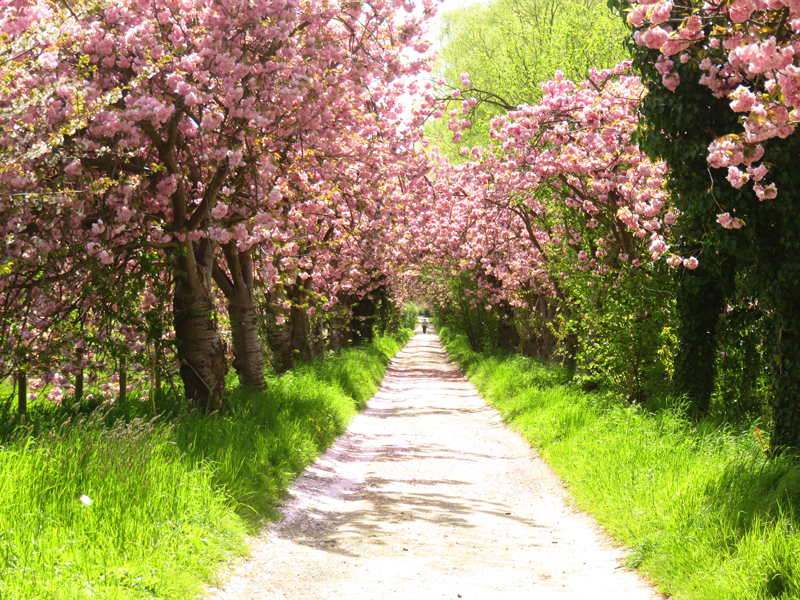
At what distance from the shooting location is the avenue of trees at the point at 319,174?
286 inches

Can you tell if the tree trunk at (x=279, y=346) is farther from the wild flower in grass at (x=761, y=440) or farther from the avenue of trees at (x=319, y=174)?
the wild flower in grass at (x=761, y=440)

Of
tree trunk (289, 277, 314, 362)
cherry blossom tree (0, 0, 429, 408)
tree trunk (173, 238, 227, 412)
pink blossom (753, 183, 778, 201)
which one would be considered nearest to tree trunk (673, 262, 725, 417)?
pink blossom (753, 183, 778, 201)

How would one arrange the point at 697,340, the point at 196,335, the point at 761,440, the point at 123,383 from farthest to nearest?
the point at 123,383 → the point at 196,335 → the point at 697,340 → the point at 761,440

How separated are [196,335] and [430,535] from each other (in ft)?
16.9

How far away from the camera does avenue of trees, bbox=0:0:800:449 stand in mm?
7266

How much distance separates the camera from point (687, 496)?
6488 mm

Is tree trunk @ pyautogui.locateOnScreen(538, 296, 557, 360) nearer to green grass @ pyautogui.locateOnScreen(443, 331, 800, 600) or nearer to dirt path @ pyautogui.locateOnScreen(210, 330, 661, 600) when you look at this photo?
dirt path @ pyautogui.locateOnScreen(210, 330, 661, 600)

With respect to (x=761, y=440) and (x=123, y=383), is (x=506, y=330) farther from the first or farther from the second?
(x=761, y=440)

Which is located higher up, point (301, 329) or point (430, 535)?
point (301, 329)

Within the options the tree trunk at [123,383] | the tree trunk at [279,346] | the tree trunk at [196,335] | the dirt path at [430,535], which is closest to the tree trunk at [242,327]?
the dirt path at [430,535]

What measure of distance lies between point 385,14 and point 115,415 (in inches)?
231

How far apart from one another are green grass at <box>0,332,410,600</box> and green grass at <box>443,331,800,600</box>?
3.40 metres

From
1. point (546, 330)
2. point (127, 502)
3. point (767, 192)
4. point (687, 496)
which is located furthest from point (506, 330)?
point (127, 502)

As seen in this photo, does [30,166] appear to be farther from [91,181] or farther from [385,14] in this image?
[385,14]
